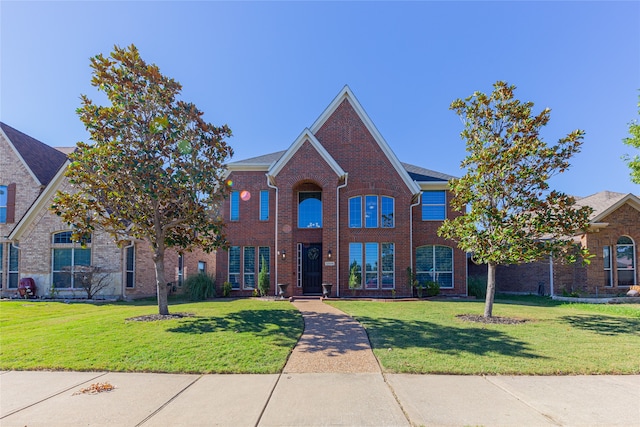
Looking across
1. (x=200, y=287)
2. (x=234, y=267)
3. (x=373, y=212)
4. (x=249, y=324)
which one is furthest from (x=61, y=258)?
(x=373, y=212)

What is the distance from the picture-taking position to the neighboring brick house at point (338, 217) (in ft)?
56.4

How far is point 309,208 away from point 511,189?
9.98 metres

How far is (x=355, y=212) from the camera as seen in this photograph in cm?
1802

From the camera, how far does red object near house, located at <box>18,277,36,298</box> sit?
1722 cm

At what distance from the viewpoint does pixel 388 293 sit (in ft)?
57.0

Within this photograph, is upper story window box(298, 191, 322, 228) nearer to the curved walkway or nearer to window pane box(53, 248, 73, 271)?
the curved walkway

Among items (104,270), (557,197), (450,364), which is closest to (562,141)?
(557,197)

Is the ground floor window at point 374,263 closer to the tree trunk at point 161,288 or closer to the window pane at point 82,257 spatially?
the tree trunk at point 161,288

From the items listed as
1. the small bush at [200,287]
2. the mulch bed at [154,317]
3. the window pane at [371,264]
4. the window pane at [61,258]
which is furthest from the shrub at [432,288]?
the window pane at [61,258]

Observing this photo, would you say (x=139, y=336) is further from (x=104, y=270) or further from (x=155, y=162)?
(x=104, y=270)

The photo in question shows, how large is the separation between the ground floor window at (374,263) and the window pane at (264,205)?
14.8 ft

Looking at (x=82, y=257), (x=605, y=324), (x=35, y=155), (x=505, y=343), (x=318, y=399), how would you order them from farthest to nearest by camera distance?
1. (x=35, y=155)
2. (x=82, y=257)
3. (x=605, y=324)
4. (x=505, y=343)
5. (x=318, y=399)

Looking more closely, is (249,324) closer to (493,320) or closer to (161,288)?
(161,288)

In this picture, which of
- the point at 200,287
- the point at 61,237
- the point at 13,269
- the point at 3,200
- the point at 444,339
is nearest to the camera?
the point at 444,339
